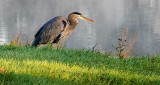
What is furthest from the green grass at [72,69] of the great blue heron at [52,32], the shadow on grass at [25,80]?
the great blue heron at [52,32]

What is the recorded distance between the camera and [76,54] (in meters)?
14.0

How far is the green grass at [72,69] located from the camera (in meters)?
9.19

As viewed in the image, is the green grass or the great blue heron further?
the great blue heron

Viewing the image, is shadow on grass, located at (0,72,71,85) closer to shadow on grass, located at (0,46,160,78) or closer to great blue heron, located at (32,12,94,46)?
shadow on grass, located at (0,46,160,78)

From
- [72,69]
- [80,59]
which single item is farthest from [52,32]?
[72,69]

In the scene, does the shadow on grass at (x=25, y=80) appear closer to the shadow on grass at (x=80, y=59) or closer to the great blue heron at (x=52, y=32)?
the shadow on grass at (x=80, y=59)

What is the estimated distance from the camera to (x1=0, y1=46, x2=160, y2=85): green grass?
9188 millimetres

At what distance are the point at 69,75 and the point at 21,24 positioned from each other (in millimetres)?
58210

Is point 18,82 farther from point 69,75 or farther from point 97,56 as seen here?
point 97,56

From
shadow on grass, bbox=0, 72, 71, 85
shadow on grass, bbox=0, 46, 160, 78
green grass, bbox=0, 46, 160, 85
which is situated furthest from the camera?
shadow on grass, bbox=0, 46, 160, 78

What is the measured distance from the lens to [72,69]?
34.6ft

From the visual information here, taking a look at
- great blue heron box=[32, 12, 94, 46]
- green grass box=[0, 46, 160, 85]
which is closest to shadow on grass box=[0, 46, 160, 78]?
green grass box=[0, 46, 160, 85]

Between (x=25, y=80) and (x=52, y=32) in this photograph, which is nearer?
(x=25, y=80)

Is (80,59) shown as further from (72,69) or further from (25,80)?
(25,80)
